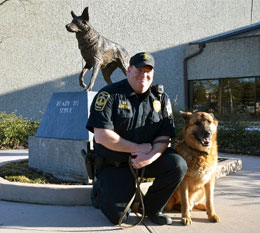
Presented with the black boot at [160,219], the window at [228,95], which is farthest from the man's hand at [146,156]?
the window at [228,95]

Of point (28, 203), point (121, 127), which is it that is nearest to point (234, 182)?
point (121, 127)

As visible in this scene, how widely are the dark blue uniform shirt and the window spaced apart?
10763 mm

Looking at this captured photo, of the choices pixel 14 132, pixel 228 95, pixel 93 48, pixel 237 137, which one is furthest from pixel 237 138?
pixel 228 95

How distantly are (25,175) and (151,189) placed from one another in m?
2.21

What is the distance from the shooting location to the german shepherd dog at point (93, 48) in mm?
4586

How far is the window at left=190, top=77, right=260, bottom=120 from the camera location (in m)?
13.8

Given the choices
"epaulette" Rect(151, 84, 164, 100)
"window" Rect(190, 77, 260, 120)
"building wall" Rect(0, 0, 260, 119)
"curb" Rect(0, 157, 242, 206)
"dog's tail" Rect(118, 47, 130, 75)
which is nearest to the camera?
"epaulette" Rect(151, 84, 164, 100)

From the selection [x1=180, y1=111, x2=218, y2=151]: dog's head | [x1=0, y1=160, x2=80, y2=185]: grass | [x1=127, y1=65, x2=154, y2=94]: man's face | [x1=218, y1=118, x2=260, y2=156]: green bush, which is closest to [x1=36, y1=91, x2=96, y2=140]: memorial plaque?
[x1=0, y1=160, x2=80, y2=185]: grass

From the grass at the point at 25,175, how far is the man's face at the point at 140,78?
1.81 meters

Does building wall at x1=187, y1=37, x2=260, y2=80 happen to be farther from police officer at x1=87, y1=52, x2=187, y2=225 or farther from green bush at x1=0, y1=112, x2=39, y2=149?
police officer at x1=87, y1=52, x2=187, y2=225

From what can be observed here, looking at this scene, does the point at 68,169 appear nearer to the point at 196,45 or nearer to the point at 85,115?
the point at 85,115

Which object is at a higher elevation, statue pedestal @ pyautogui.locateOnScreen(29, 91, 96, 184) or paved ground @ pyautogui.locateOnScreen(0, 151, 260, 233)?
statue pedestal @ pyautogui.locateOnScreen(29, 91, 96, 184)

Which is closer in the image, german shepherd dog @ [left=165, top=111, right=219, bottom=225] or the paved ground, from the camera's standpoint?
the paved ground

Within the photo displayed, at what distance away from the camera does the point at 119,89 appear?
3217mm
